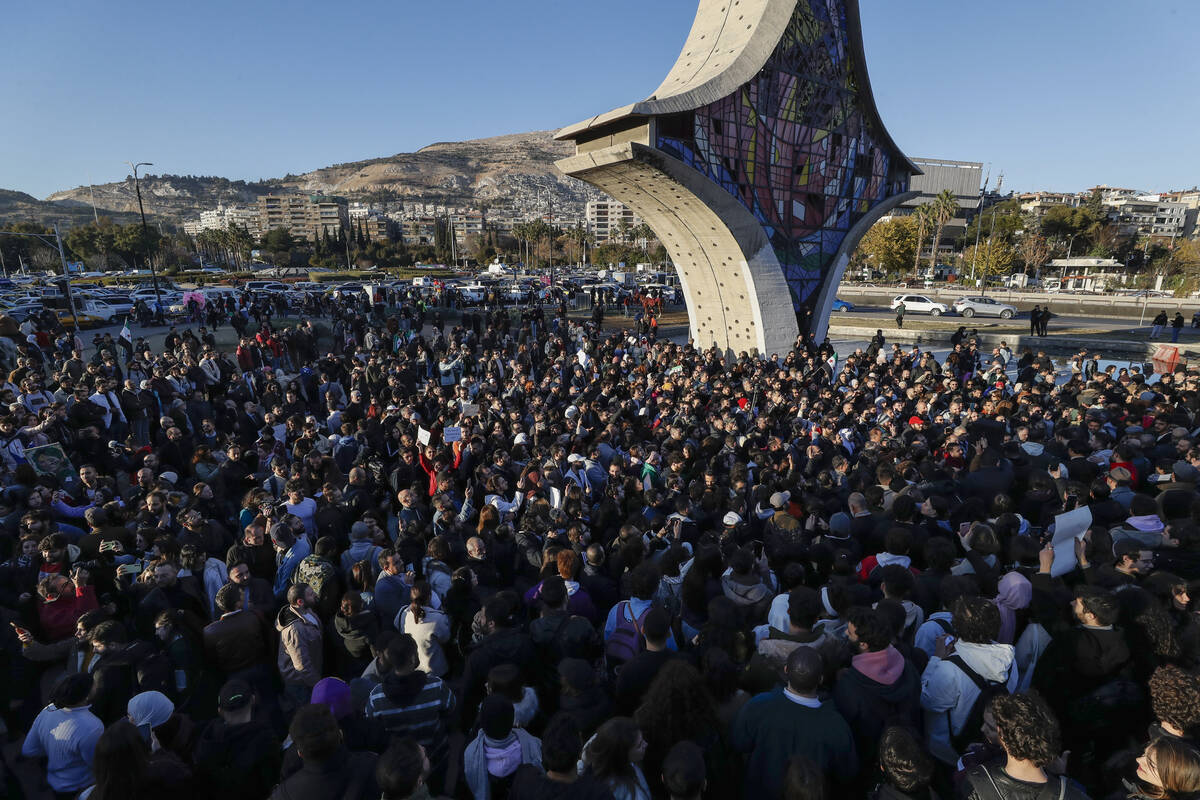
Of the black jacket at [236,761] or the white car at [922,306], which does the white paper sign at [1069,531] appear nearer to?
the black jacket at [236,761]

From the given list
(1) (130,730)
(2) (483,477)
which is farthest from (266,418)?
(1) (130,730)

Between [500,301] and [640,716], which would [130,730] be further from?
[500,301]

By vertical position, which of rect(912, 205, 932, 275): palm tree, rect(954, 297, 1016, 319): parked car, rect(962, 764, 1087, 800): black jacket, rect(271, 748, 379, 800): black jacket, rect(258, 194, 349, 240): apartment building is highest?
rect(258, 194, 349, 240): apartment building

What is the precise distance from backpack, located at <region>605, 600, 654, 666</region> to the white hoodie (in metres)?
1.67

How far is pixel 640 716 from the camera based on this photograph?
2959 millimetres

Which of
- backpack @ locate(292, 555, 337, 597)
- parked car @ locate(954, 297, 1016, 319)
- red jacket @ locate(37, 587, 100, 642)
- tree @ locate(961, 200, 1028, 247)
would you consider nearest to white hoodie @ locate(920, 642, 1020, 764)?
backpack @ locate(292, 555, 337, 597)

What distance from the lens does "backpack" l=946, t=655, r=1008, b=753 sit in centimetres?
326

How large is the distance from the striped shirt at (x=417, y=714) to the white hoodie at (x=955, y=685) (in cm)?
280

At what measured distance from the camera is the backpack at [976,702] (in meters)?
3.26

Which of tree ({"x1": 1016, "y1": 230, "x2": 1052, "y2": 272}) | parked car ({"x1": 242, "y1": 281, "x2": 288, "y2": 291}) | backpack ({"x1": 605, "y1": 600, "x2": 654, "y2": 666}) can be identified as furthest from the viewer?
tree ({"x1": 1016, "y1": 230, "x2": 1052, "y2": 272})

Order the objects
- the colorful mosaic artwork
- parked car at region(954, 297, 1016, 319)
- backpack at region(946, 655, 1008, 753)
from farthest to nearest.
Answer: parked car at region(954, 297, 1016, 319), the colorful mosaic artwork, backpack at region(946, 655, 1008, 753)

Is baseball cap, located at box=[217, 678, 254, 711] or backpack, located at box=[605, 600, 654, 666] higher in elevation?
baseball cap, located at box=[217, 678, 254, 711]

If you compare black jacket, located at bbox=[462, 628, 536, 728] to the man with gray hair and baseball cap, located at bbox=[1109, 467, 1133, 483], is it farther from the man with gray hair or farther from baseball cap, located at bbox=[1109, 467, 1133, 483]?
baseball cap, located at bbox=[1109, 467, 1133, 483]

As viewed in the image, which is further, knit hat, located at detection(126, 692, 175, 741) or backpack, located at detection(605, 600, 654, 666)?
backpack, located at detection(605, 600, 654, 666)
